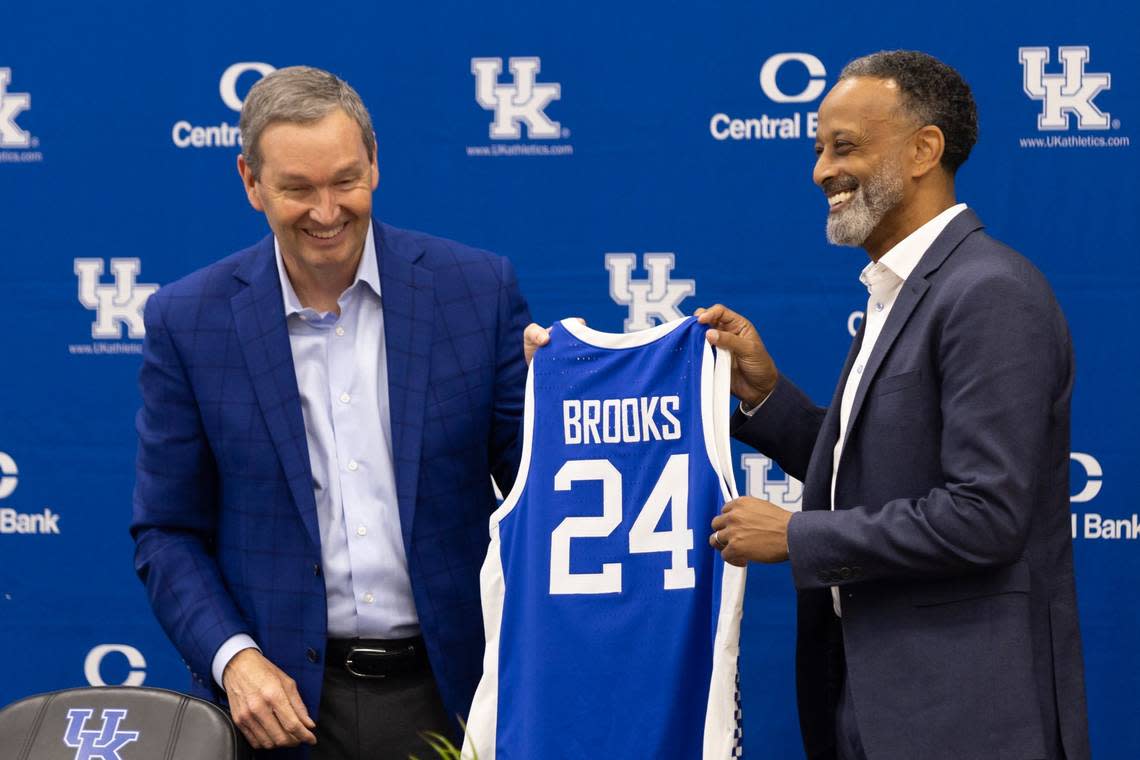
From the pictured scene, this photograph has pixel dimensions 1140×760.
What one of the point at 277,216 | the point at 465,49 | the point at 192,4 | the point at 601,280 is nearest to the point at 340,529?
the point at 277,216

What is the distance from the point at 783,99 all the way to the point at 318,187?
1.45 metres

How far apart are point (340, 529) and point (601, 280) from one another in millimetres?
1257

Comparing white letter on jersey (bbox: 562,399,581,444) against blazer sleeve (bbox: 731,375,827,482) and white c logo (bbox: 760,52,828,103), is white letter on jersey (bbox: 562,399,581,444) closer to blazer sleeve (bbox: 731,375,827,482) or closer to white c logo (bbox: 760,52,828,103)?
blazer sleeve (bbox: 731,375,827,482)

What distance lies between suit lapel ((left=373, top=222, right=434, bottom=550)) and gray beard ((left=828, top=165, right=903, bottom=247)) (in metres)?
0.67

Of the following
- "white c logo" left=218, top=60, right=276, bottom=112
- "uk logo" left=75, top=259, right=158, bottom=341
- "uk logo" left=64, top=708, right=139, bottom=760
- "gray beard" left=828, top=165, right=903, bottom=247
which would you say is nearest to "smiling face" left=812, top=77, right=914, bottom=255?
"gray beard" left=828, top=165, right=903, bottom=247

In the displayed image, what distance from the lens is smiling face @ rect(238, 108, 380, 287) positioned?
190 centimetres

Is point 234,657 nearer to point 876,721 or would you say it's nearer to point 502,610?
point 502,610

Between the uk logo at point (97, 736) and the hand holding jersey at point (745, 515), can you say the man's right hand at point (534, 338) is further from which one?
the uk logo at point (97, 736)

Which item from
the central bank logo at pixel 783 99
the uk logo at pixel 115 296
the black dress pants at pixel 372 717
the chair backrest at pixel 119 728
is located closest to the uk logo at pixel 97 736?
the chair backrest at pixel 119 728

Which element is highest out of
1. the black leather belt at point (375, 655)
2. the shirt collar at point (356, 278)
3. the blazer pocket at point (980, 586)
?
the shirt collar at point (356, 278)

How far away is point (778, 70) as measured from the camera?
299 cm

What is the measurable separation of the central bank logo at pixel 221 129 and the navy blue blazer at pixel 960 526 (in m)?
1.90

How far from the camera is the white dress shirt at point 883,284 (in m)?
1.91

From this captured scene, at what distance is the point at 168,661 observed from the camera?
324 cm
